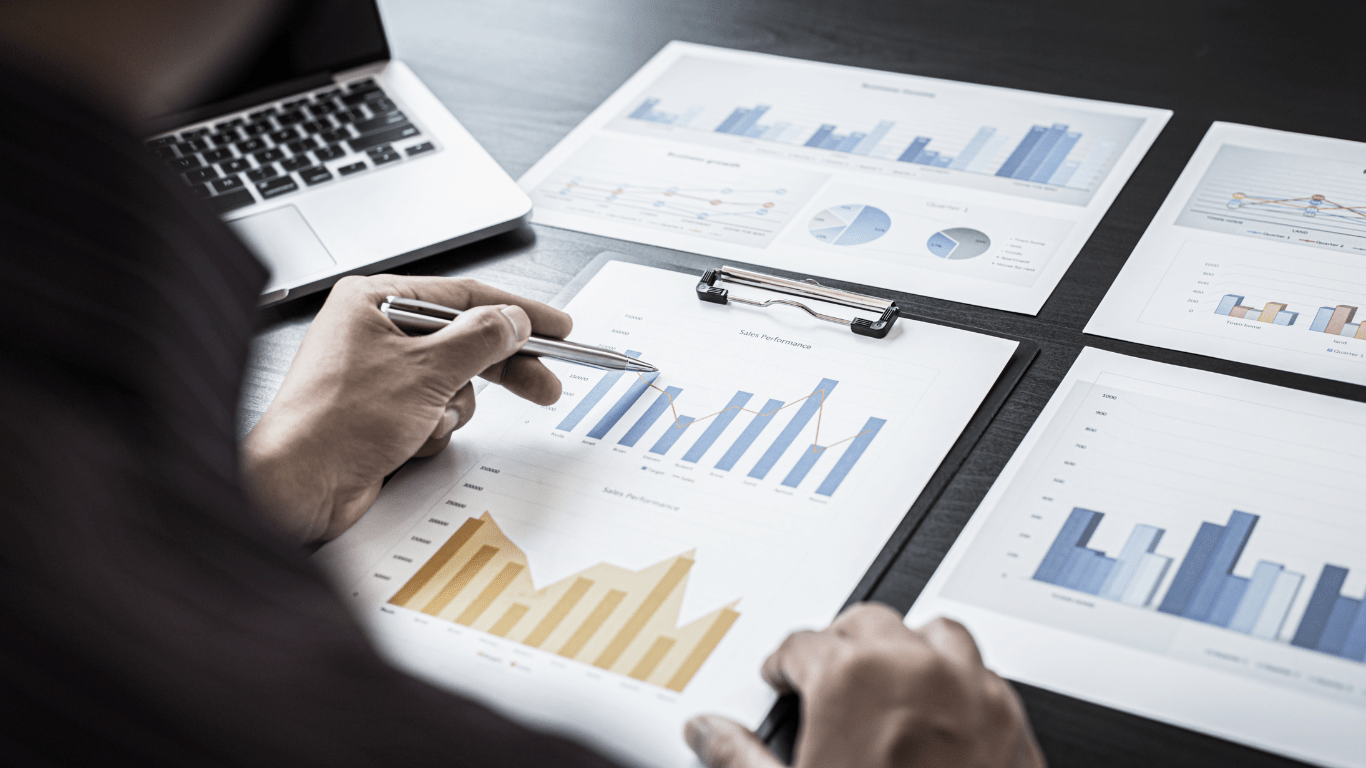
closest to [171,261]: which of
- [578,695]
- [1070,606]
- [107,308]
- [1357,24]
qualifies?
[107,308]

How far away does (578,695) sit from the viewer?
666 millimetres

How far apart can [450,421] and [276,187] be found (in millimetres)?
437

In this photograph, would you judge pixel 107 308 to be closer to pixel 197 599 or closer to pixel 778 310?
pixel 197 599

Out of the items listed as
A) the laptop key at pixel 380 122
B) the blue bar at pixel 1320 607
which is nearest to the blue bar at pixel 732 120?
the laptop key at pixel 380 122

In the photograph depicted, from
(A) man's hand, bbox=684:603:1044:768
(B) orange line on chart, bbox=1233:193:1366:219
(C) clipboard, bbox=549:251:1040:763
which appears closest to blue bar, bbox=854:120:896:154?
(C) clipboard, bbox=549:251:1040:763

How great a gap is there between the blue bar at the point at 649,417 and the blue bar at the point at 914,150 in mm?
419

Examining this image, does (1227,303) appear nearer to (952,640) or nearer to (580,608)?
(952,640)

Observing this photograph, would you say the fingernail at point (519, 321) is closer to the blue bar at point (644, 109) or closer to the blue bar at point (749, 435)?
the blue bar at point (749, 435)

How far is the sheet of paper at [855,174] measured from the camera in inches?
40.0

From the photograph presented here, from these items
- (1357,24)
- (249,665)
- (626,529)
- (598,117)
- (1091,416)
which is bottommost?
(249,665)

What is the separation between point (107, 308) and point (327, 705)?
17 cm

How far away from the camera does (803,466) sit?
2.63 feet

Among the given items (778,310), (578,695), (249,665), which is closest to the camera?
(249,665)

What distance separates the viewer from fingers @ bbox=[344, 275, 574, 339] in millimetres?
869
